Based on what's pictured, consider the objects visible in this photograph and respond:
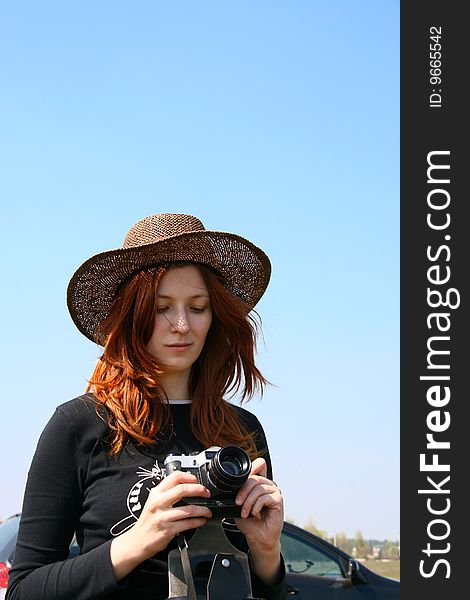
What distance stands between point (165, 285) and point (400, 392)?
215cm

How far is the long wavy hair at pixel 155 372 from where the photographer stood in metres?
2.62

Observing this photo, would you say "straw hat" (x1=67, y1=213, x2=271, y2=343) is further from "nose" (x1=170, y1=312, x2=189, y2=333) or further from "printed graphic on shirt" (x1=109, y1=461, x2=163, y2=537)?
"printed graphic on shirt" (x1=109, y1=461, x2=163, y2=537)

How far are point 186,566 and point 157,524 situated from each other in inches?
5.5

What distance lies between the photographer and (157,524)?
2305 mm

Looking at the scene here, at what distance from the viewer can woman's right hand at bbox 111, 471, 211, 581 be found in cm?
230

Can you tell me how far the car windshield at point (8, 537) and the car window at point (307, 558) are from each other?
6.90 feet

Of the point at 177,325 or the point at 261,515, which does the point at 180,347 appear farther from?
the point at 261,515

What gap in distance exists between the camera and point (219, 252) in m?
2.89

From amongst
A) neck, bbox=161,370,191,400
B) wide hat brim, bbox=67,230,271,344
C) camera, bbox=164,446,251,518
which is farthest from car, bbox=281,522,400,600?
camera, bbox=164,446,251,518

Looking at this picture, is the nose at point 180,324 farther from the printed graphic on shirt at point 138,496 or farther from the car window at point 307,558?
the car window at point 307,558

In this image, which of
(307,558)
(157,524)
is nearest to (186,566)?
(157,524)

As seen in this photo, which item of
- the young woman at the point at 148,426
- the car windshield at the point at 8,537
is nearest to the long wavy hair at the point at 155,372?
the young woman at the point at 148,426

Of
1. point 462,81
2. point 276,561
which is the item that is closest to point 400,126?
point 462,81

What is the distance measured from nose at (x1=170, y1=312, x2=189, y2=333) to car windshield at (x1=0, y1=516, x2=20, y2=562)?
4349mm
